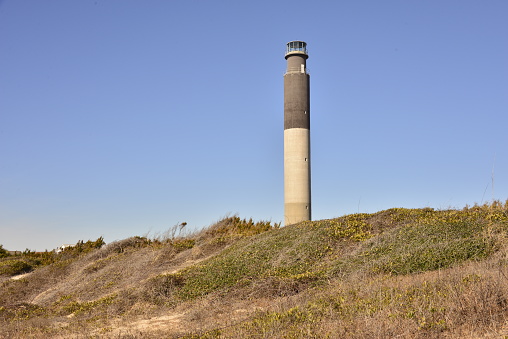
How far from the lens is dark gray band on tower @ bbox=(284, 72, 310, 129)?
41.9 metres

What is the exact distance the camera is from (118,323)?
44.8 ft

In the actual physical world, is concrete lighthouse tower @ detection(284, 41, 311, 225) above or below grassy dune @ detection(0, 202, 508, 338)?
above

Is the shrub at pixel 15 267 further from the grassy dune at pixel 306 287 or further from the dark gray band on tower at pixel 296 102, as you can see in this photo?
the dark gray band on tower at pixel 296 102

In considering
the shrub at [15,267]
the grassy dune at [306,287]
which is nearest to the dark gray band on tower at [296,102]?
the grassy dune at [306,287]

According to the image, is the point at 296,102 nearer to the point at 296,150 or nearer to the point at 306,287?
the point at 296,150

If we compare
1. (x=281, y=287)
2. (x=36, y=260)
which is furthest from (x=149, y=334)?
(x=36, y=260)

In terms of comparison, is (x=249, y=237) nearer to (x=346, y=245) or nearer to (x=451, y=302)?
(x=346, y=245)

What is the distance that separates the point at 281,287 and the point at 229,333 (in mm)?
4597

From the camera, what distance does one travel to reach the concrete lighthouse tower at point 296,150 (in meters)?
41.5

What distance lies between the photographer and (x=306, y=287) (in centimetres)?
1413

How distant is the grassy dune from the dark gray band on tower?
17.4 m

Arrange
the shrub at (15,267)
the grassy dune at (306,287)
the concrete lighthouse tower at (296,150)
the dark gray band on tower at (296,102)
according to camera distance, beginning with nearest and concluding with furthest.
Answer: the grassy dune at (306,287)
the shrub at (15,267)
the concrete lighthouse tower at (296,150)
the dark gray band on tower at (296,102)

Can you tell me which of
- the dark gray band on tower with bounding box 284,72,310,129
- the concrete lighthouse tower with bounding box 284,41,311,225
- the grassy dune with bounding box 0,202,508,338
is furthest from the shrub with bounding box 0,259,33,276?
the dark gray band on tower with bounding box 284,72,310,129

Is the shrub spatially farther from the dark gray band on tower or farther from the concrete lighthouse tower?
the dark gray band on tower
